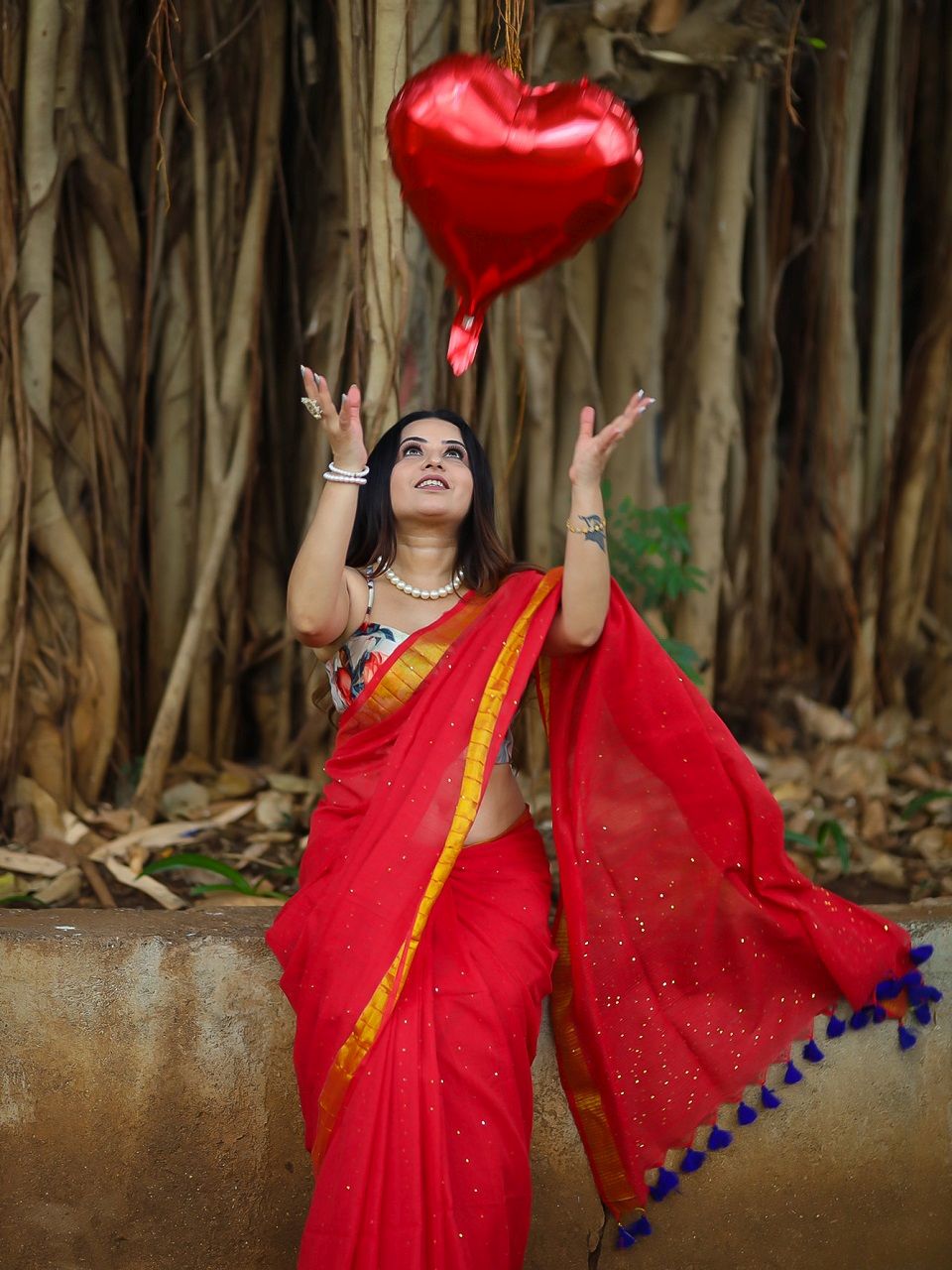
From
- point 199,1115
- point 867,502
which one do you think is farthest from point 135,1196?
point 867,502

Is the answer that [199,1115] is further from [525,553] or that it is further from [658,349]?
[658,349]

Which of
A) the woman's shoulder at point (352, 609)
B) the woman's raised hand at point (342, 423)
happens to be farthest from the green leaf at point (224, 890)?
the woman's raised hand at point (342, 423)

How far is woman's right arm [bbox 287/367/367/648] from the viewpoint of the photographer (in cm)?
178

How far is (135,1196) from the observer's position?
6.70 feet

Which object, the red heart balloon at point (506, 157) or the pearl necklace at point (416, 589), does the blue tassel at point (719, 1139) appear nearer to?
the pearl necklace at point (416, 589)

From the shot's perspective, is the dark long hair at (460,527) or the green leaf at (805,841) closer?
the dark long hair at (460,527)

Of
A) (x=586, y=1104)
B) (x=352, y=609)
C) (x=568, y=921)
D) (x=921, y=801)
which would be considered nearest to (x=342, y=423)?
(x=352, y=609)

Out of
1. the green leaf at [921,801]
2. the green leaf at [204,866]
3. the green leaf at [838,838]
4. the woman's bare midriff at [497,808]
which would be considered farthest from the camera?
the green leaf at [921,801]

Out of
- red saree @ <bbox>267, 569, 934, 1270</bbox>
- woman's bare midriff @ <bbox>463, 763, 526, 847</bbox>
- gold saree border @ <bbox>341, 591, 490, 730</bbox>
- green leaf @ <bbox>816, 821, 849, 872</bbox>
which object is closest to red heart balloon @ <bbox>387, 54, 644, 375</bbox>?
gold saree border @ <bbox>341, 591, 490, 730</bbox>

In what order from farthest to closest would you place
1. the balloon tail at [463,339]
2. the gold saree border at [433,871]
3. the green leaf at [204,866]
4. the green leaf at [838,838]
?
1. the green leaf at [838,838]
2. the green leaf at [204,866]
3. the balloon tail at [463,339]
4. the gold saree border at [433,871]

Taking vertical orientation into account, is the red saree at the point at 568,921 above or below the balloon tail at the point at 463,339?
below

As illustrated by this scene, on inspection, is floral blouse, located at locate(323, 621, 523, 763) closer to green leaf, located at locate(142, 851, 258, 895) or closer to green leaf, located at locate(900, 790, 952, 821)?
green leaf, located at locate(142, 851, 258, 895)

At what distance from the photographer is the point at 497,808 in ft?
6.50

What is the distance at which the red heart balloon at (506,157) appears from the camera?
1711 millimetres
